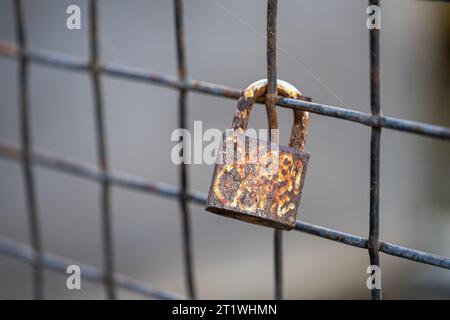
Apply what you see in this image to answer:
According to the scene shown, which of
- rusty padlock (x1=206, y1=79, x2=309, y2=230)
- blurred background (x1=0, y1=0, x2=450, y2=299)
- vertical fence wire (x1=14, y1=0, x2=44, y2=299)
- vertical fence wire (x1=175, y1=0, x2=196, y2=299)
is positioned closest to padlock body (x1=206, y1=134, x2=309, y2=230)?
rusty padlock (x1=206, y1=79, x2=309, y2=230)

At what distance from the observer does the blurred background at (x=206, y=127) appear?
2125 millimetres

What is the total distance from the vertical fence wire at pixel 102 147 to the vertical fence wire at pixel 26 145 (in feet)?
0.43

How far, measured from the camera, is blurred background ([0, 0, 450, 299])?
6.97ft

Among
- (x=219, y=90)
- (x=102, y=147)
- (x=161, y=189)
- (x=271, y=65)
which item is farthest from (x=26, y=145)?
(x=271, y=65)

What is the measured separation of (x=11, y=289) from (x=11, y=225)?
8.3 inches

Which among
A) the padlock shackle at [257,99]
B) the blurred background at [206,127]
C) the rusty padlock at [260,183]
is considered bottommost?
the rusty padlock at [260,183]

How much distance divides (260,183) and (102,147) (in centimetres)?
40

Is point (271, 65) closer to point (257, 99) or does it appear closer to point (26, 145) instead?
point (257, 99)

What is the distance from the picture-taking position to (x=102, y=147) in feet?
2.99

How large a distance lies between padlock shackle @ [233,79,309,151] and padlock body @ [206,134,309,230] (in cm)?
3

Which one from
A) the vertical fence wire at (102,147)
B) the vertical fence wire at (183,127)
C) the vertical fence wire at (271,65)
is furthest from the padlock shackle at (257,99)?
the vertical fence wire at (102,147)

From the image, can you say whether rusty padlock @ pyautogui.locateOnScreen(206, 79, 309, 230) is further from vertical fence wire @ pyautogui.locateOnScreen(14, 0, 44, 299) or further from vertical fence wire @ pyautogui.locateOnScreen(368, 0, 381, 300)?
vertical fence wire @ pyautogui.locateOnScreen(14, 0, 44, 299)

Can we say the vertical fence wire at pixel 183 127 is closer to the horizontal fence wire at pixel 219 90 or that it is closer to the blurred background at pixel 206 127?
the horizontal fence wire at pixel 219 90

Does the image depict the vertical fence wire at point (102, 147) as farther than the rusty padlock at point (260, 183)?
Yes
